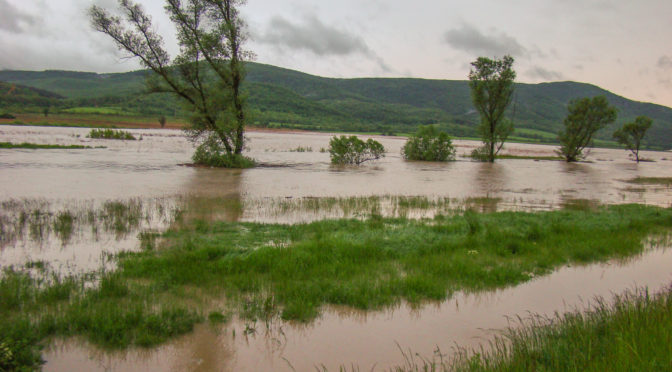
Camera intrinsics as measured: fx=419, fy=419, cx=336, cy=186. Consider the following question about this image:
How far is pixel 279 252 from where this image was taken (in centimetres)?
897

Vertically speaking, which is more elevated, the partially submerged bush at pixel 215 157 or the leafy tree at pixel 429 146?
the leafy tree at pixel 429 146

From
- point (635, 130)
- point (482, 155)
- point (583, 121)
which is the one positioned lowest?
point (482, 155)

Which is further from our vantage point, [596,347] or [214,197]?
[214,197]

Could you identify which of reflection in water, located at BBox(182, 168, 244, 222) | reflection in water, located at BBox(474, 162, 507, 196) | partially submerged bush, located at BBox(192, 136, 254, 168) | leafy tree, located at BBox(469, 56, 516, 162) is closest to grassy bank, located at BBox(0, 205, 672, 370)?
reflection in water, located at BBox(182, 168, 244, 222)

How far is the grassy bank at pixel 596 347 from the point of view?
3965 millimetres

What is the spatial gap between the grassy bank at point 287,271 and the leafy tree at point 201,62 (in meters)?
22.8

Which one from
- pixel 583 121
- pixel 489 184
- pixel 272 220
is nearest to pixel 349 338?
pixel 272 220

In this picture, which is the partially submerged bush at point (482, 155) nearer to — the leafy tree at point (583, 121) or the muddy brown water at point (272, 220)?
the leafy tree at point (583, 121)

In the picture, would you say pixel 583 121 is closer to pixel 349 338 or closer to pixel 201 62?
pixel 201 62

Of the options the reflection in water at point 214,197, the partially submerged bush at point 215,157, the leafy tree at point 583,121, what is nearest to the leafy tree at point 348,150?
the partially submerged bush at point 215,157

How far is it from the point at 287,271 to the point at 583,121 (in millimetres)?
55819

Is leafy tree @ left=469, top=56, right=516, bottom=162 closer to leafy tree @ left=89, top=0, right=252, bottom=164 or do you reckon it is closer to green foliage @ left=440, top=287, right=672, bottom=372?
leafy tree @ left=89, top=0, right=252, bottom=164

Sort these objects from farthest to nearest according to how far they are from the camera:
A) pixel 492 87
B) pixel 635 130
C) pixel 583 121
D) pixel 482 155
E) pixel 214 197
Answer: pixel 635 130
pixel 583 121
pixel 482 155
pixel 492 87
pixel 214 197

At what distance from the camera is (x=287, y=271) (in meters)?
8.04
